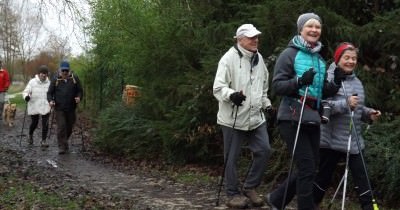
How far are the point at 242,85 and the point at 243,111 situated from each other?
0.32 metres

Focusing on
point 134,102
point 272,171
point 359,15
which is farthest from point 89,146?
point 359,15

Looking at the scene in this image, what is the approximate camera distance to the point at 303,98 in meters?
5.66

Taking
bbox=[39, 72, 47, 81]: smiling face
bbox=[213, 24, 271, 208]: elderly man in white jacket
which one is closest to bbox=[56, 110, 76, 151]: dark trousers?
bbox=[39, 72, 47, 81]: smiling face

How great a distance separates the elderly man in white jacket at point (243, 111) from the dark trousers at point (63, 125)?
7115 mm

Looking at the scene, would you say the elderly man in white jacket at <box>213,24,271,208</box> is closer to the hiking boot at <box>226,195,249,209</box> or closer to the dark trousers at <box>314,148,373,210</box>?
the hiking boot at <box>226,195,249,209</box>

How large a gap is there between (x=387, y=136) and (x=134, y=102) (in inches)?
271

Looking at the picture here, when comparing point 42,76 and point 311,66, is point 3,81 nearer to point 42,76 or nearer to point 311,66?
point 42,76

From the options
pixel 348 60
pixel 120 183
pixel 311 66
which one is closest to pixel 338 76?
pixel 348 60

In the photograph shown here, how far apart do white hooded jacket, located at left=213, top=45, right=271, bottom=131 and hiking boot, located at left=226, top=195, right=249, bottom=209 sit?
2.75ft

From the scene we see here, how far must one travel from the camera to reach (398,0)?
764 cm

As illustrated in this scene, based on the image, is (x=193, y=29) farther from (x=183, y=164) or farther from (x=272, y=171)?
(x=272, y=171)

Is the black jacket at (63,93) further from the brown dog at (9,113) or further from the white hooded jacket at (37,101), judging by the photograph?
the brown dog at (9,113)

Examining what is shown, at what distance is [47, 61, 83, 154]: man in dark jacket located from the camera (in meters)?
13.2

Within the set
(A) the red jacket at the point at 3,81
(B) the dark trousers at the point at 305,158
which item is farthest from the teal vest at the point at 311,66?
(A) the red jacket at the point at 3,81
